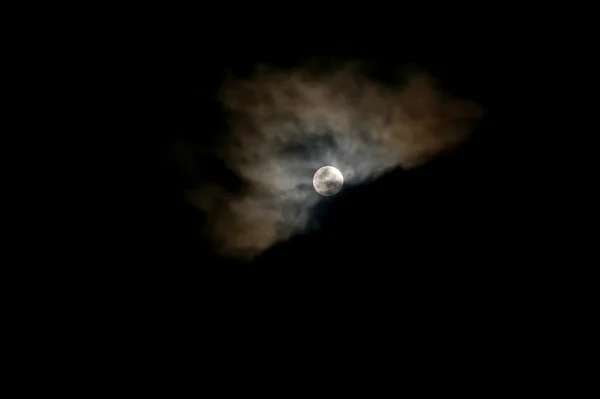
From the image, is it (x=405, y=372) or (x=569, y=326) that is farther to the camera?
(x=405, y=372)

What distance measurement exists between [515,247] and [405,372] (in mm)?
2578

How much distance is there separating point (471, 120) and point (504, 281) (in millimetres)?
2654

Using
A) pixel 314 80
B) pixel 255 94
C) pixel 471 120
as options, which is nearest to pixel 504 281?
pixel 471 120

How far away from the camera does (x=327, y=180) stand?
396 centimetres

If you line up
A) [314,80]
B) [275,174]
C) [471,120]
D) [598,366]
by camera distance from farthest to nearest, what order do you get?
[598,366] → [275,174] → [471,120] → [314,80]

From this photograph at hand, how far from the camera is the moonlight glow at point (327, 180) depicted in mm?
3908

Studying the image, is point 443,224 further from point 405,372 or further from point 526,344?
point 405,372

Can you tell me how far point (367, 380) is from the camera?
6.05 meters

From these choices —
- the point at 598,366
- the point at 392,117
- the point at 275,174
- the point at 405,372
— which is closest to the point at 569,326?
the point at 598,366

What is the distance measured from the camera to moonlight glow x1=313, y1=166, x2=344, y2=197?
3908mm

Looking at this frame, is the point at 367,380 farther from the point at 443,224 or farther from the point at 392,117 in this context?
the point at 392,117

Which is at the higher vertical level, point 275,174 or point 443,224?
point 443,224

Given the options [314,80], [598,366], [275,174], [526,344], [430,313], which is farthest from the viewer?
[430,313]

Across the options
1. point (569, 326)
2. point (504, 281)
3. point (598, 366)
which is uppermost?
point (504, 281)
